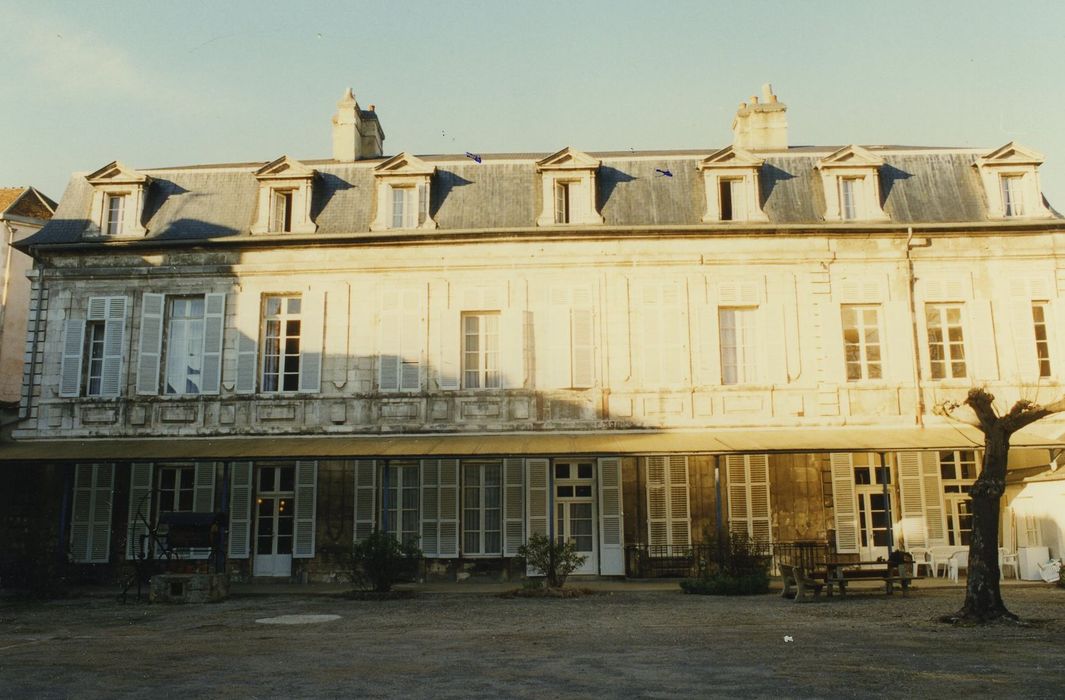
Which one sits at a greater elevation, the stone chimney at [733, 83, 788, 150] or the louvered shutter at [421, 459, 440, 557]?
the stone chimney at [733, 83, 788, 150]

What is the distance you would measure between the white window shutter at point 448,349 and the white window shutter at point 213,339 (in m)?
4.01

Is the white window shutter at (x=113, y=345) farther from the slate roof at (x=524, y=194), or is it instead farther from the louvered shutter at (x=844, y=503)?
the louvered shutter at (x=844, y=503)

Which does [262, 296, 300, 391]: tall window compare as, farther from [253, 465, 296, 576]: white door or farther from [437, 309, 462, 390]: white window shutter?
[437, 309, 462, 390]: white window shutter

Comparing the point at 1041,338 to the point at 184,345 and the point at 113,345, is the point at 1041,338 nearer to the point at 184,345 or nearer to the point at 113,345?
the point at 184,345

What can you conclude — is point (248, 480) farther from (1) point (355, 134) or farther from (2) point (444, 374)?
(1) point (355, 134)

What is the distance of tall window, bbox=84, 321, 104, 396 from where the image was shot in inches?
642

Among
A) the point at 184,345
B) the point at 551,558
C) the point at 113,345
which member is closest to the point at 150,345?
the point at 184,345

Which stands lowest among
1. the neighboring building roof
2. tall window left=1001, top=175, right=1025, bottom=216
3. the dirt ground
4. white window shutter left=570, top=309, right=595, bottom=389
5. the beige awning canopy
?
the dirt ground

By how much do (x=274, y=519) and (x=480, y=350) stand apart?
4.82 metres

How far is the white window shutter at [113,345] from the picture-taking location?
16.2 metres

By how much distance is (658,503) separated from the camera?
1579cm

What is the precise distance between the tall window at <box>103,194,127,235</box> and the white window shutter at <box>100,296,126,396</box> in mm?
1386

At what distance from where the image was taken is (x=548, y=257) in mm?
16031

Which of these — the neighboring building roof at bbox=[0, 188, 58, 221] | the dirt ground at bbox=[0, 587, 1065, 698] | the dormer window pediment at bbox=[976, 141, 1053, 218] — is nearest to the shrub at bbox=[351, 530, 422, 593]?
the dirt ground at bbox=[0, 587, 1065, 698]
